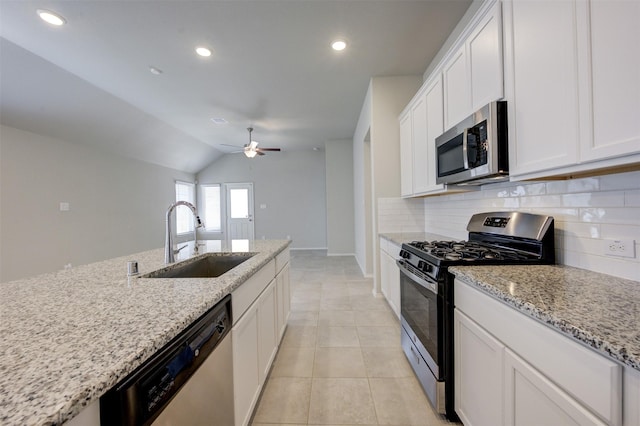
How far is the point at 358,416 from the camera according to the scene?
1.56m

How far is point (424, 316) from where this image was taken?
1.67 m

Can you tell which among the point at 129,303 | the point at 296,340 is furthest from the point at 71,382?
the point at 296,340

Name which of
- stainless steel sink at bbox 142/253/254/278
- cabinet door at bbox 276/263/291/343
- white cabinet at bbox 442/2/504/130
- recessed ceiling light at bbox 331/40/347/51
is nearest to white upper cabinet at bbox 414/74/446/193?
white cabinet at bbox 442/2/504/130

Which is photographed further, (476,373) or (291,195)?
(291,195)

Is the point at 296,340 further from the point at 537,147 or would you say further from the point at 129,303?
the point at 537,147

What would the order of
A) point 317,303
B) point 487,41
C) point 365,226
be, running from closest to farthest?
point 487,41, point 317,303, point 365,226

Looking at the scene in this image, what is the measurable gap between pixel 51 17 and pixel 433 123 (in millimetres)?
3435

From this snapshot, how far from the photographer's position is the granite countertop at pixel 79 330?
1.53 ft

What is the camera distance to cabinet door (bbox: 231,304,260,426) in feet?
4.03

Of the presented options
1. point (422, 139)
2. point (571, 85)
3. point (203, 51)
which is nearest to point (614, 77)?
point (571, 85)

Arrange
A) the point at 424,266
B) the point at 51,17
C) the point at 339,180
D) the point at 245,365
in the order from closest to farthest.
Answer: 1. the point at 245,365
2. the point at 424,266
3. the point at 51,17
4. the point at 339,180

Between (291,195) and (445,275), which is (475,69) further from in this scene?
(291,195)

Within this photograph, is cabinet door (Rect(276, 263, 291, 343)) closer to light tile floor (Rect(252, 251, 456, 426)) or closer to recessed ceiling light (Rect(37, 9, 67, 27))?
light tile floor (Rect(252, 251, 456, 426))

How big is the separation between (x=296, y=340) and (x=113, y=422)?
2049mm
